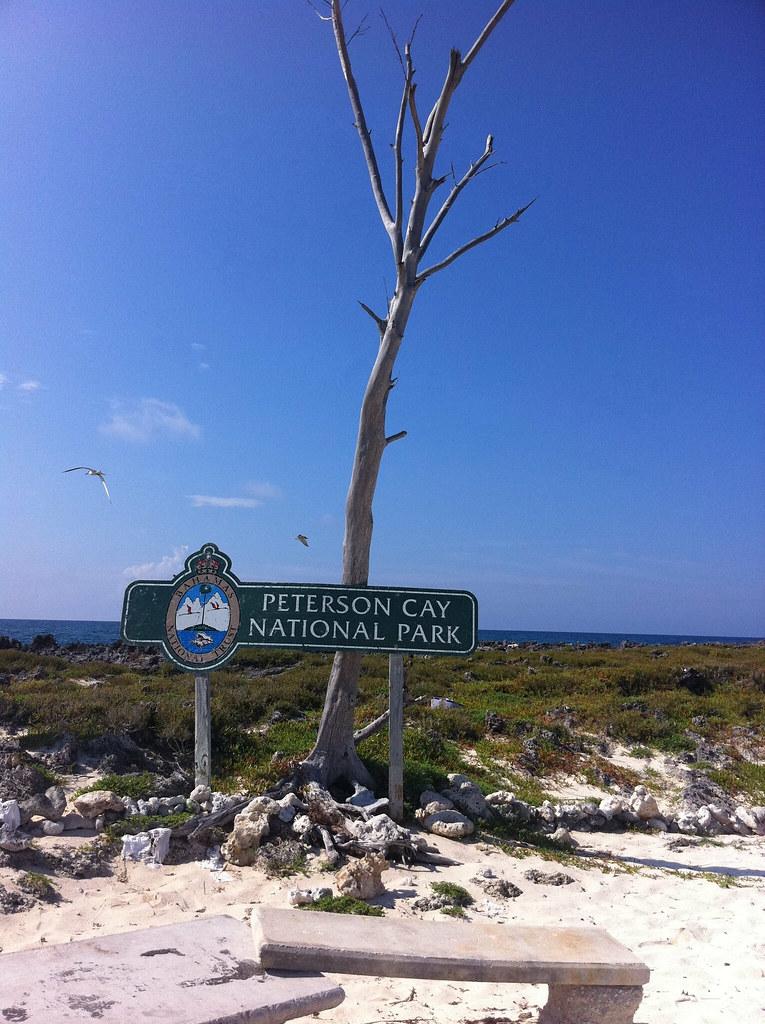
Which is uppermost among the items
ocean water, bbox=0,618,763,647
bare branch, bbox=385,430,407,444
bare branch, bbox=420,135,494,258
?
bare branch, bbox=420,135,494,258

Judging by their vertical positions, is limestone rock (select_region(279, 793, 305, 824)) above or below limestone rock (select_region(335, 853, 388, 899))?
above

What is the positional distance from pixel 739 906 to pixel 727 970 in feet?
4.55

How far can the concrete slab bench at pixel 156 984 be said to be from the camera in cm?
257

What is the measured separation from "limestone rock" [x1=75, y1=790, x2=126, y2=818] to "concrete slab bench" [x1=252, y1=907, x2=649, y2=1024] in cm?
341

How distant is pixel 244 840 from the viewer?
5941mm

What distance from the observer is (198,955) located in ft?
10.1

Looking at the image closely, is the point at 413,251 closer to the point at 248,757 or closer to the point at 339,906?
the point at 248,757

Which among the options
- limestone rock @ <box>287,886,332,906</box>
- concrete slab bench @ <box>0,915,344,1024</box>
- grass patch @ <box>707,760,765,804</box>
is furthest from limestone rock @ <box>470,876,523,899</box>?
grass patch @ <box>707,760,765,804</box>

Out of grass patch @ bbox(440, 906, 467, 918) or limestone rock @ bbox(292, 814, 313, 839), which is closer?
grass patch @ bbox(440, 906, 467, 918)

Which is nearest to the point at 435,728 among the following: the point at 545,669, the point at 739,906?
the point at 739,906

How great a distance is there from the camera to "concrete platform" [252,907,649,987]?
9.82ft

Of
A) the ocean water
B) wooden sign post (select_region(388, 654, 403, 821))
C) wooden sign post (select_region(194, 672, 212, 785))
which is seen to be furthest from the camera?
the ocean water

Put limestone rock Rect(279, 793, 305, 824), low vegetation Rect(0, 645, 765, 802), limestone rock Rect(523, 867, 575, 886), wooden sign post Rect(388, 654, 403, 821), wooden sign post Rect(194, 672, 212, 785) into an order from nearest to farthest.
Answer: limestone rock Rect(523, 867, 575, 886) < limestone rock Rect(279, 793, 305, 824) < wooden sign post Rect(194, 672, 212, 785) < wooden sign post Rect(388, 654, 403, 821) < low vegetation Rect(0, 645, 765, 802)

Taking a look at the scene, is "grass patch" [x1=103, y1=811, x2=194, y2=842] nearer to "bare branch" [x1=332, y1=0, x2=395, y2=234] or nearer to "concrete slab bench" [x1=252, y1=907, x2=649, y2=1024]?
"concrete slab bench" [x1=252, y1=907, x2=649, y2=1024]
